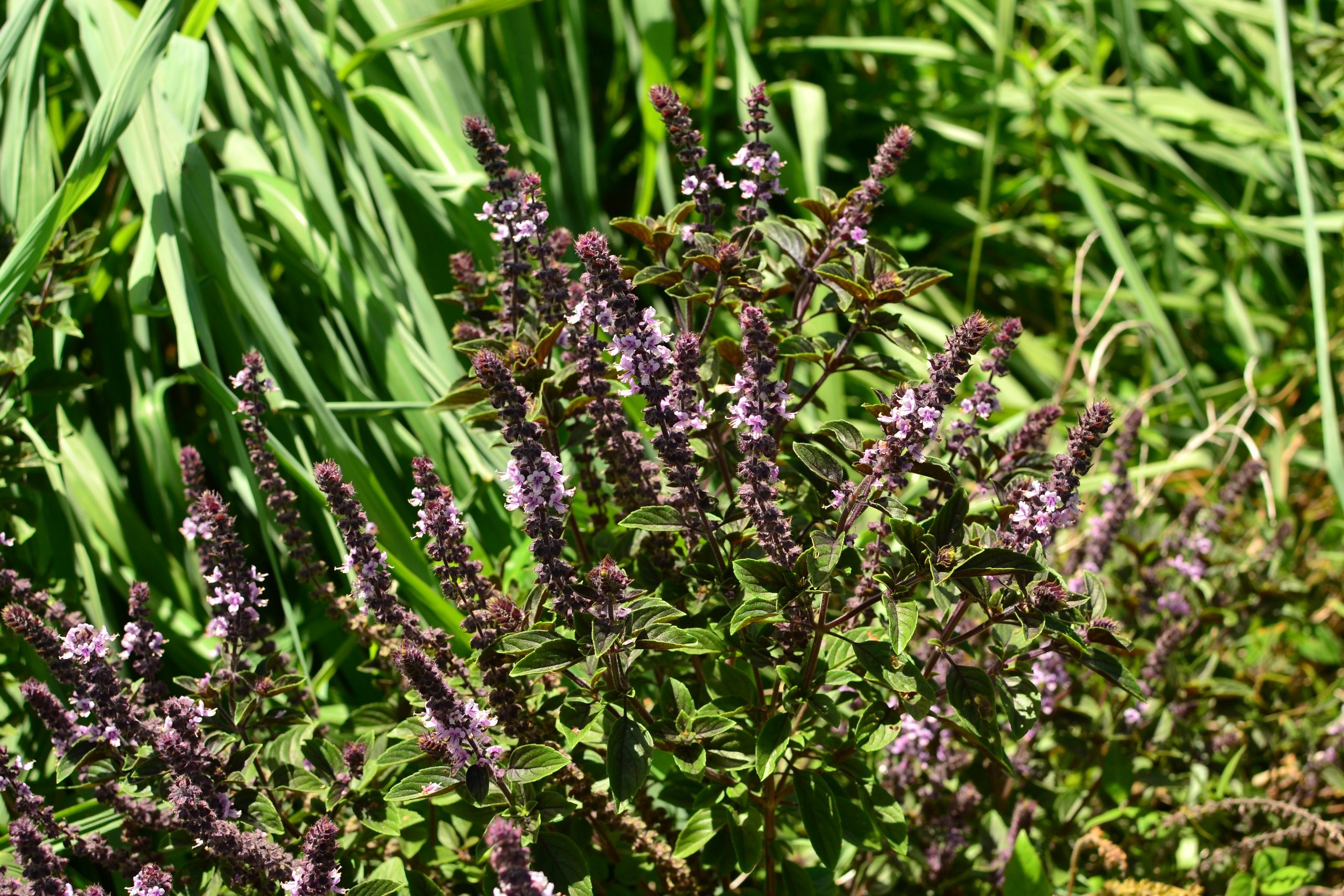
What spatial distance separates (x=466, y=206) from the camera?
2.81 m

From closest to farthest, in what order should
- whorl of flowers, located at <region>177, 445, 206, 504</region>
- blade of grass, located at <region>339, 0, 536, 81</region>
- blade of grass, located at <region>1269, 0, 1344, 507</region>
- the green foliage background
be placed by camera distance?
1. whorl of flowers, located at <region>177, 445, 206, 504</region>
2. the green foliage background
3. blade of grass, located at <region>339, 0, 536, 81</region>
4. blade of grass, located at <region>1269, 0, 1344, 507</region>

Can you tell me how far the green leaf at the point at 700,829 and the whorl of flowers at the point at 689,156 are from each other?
95 cm

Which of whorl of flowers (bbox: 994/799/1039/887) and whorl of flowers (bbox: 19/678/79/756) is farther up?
whorl of flowers (bbox: 19/678/79/756)

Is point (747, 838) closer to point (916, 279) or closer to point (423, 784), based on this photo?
point (423, 784)

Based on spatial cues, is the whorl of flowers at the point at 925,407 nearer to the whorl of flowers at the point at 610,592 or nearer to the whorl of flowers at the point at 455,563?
the whorl of flowers at the point at 610,592

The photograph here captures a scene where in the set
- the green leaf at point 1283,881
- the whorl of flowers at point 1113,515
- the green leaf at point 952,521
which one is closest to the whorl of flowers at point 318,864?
the green leaf at point 952,521

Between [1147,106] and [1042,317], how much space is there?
0.92 meters

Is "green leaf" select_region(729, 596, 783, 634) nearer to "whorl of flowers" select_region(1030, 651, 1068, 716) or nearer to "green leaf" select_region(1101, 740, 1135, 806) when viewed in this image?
"whorl of flowers" select_region(1030, 651, 1068, 716)

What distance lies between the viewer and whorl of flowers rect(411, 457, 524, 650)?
1541 millimetres

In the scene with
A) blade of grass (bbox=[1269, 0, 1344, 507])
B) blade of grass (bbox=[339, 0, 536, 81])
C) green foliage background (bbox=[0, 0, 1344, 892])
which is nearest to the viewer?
green foliage background (bbox=[0, 0, 1344, 892])

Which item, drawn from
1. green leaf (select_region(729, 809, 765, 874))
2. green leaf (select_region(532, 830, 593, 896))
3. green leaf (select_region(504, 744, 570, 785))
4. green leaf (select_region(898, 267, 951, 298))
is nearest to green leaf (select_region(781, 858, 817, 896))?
green leaf (select_region(729, 809, 765, 874))

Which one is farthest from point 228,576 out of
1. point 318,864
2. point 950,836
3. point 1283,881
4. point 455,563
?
point 1283,881

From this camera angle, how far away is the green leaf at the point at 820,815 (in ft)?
5.24

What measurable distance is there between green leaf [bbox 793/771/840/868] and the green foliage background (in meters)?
0.69
